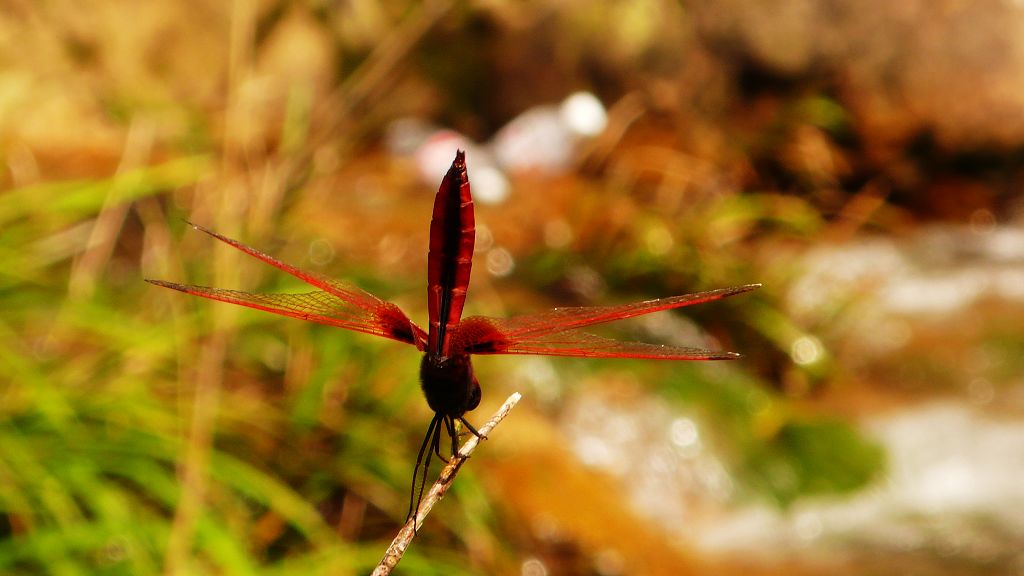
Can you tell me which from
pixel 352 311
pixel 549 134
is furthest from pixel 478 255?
pixel 352 311

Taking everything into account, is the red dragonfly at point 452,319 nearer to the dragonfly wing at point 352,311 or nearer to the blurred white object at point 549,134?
the dragonfly wing at point 352,311

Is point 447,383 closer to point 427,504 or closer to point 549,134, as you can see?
point 427,504

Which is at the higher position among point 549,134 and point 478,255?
point 549,134

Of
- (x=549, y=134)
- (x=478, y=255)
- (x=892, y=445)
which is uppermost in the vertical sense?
(x=549, y=134)

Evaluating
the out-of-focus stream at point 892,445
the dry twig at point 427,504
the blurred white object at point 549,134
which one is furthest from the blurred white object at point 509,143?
the dry twig at point 427,504

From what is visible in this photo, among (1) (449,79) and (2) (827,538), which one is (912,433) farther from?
(1) (449,79)

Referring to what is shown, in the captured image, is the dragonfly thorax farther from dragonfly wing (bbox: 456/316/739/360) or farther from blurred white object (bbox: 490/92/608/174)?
blurred white object (bbox: 490/92/608/174)

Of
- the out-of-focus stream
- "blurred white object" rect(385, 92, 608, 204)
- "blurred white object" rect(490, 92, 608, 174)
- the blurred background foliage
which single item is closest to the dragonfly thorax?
the blurred background foliage
